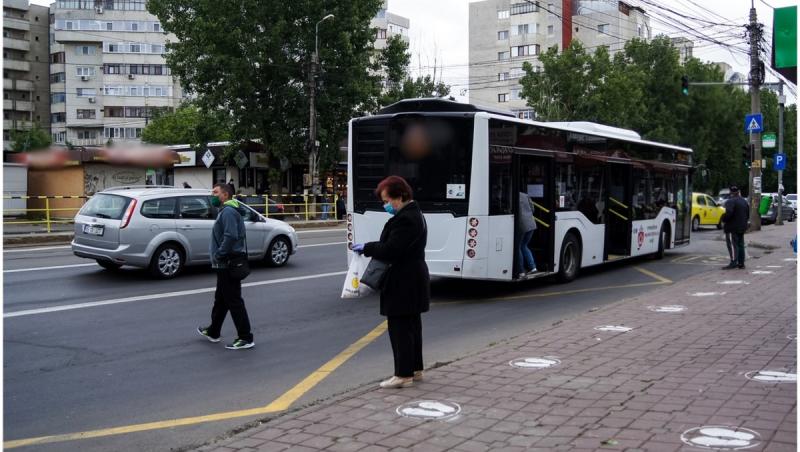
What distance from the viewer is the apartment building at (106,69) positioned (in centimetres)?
8612

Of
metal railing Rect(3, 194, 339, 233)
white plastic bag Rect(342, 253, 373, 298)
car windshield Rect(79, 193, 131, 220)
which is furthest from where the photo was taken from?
metal railing Rect(3, 194, 339, 233)

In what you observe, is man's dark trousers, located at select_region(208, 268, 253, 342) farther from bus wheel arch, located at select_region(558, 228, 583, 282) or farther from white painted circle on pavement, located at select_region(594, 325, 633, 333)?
bus wheel arch, located at select_region(558, 228, 583, 282)

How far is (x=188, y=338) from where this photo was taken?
9.26 metres

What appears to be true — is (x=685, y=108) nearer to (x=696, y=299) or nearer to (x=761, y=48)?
(x=761, y=48)

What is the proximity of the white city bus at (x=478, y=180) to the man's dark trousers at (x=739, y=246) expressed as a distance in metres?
3.55

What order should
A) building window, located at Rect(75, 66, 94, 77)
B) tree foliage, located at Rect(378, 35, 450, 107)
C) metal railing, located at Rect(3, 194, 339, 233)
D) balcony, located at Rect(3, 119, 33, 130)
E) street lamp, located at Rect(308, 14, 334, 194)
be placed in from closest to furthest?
metal railing, located at Rect(3, 194, 339, 233)
street lamp, located at Rect(308, 14, 334, 194)
tree foliage, located at Rect(378, 35, 450, 107)
balcony, located at Rect(3, 119, 33, 130)
building window, located at Rect(75, 66, 94, 77)

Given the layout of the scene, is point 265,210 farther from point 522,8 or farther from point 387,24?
point 387,24

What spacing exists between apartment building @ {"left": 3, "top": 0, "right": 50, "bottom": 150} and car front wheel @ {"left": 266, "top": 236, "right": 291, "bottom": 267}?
247 ft

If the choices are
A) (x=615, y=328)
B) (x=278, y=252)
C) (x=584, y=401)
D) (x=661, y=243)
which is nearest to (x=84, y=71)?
(x=278, y=252)

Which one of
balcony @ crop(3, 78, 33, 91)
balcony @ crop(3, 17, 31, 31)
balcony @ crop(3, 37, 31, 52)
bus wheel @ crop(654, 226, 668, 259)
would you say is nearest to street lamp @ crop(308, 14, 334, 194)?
bus wheel @ crop(654, 226, 668, 259)

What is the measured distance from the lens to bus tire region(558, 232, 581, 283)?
14.5 meters

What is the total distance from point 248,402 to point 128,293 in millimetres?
6846

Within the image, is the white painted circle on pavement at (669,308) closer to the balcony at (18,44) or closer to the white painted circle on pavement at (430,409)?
the white painted circle on pavement at (430,409)

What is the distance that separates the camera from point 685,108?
6159 cm
